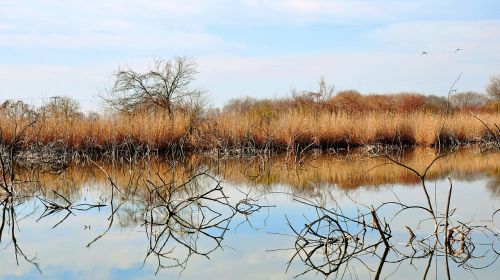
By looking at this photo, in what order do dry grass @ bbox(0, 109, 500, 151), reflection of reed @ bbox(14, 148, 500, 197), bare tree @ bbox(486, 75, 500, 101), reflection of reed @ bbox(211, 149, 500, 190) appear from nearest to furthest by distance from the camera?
reflection of reed @ bbox(14, 148, 500, 197) → reflection of reed @ bbox(211, 149, 500, 190) → dry grass @ bbox(0, 109, 500, 151) → bare tree @ bbox(486, 75, 500, 101)

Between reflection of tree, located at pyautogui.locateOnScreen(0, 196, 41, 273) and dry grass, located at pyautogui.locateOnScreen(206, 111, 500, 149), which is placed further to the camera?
dry grass, located at pyautogui.locateOnScreen(206, 111, 500, 149)

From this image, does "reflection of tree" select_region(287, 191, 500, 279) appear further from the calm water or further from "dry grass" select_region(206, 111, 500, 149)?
"dry grass" select_region(206, 111, 500, 149)

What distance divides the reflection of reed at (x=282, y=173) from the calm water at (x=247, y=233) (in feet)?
0.36

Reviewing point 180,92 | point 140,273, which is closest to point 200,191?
point 140,273

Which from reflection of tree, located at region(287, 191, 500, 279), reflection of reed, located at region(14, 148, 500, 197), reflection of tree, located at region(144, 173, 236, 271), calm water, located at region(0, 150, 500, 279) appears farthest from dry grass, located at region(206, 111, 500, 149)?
reflection of tree, located at region(287, 191, 500, 279)

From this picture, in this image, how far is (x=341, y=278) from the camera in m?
3.72

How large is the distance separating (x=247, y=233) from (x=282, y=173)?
4668 mm

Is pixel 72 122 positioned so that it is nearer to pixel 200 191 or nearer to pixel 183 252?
pixel 200 191

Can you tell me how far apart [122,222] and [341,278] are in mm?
2583

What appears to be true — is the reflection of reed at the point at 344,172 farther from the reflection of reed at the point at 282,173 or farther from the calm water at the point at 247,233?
the calm water at the point at 247,233

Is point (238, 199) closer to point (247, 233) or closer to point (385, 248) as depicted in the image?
point (247, 233)

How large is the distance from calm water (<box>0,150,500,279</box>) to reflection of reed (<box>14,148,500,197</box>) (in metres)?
0.11

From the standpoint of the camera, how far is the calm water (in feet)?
12.9

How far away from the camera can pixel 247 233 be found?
198 inches
